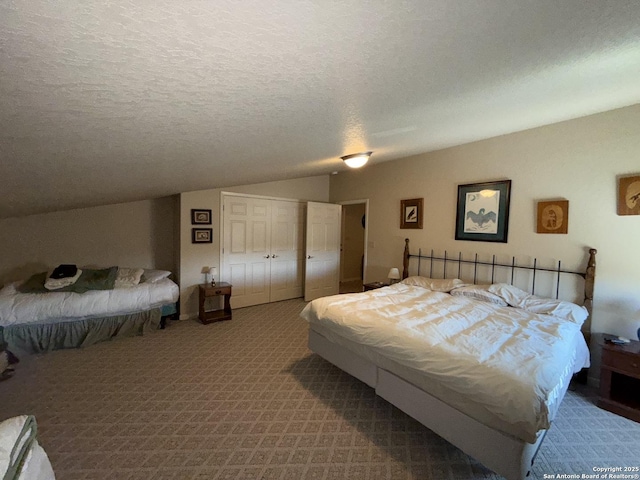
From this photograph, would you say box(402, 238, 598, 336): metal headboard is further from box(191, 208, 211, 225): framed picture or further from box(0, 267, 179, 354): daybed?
box(0, 267, 179, 354): daybed

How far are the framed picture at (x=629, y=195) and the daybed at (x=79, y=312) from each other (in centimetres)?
543

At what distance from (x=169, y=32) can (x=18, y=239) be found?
506cm

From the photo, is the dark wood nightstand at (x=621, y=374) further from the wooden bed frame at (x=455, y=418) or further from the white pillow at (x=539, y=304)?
the wooden bed frame at (x=455, y=418)

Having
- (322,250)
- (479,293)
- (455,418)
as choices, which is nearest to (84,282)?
(322,250)

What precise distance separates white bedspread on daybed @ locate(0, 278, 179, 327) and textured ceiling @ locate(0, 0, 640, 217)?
5.17 ft

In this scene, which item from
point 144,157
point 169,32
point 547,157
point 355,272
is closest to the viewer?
point 169,32

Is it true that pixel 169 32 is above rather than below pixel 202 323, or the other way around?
above

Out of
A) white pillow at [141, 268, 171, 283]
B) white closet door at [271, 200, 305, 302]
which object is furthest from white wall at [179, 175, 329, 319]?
white closet door at [271, 200, 305, 302]

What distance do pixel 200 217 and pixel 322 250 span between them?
97.5 inches

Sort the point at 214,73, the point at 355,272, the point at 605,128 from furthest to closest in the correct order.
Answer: the point at 355,272
the point at 605,128
the point at 214,73

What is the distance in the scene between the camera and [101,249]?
14.6 ft

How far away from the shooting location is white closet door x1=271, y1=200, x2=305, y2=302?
5480mm

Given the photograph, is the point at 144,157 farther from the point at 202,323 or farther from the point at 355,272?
the point at 355,272

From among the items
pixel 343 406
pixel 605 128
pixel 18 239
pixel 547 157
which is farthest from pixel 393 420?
pixel 18 239
